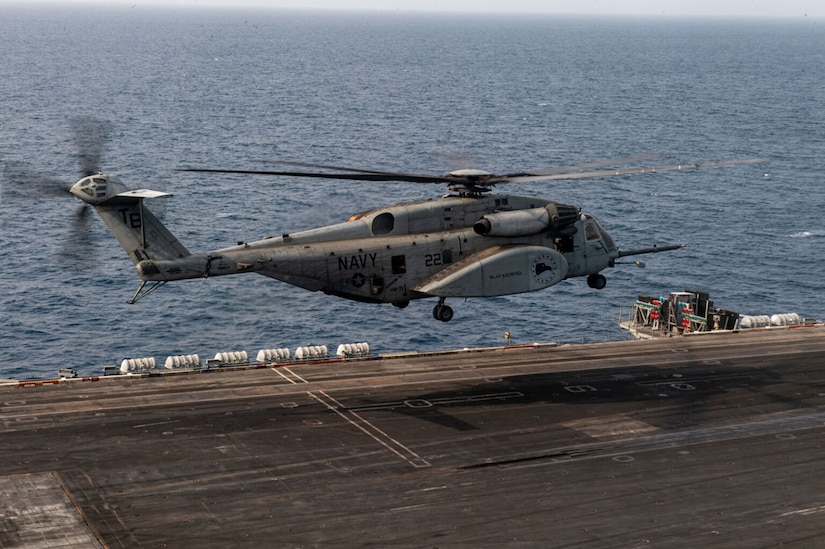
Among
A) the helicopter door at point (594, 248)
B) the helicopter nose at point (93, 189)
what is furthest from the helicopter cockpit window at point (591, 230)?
the helicopter nose at point (93, 189)

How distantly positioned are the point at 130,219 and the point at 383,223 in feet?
35.1

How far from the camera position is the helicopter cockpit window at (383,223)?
1751 inches

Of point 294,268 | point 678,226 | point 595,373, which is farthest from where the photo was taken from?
point 678,226

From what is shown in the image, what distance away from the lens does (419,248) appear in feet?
146

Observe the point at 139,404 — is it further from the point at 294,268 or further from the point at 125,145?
the point at 125,145

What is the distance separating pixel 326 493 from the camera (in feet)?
119

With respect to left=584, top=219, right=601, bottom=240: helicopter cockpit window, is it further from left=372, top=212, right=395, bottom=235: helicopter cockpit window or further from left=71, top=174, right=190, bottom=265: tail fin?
left=71, top=174, right=190, bottom=265: tail fin

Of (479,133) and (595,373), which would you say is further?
(479,133)

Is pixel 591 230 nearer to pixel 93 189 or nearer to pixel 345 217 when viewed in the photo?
pixel 345 217

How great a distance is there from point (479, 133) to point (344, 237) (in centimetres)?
12499

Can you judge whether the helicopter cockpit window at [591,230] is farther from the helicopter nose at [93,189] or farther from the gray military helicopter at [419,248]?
the helicopter nose at [93,189]

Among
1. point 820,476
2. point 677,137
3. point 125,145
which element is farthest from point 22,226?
point 677,137

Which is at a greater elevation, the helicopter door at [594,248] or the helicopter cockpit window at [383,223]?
the helicopter cockpit window at [383,223]

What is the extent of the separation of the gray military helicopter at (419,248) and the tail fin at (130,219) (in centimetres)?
4
